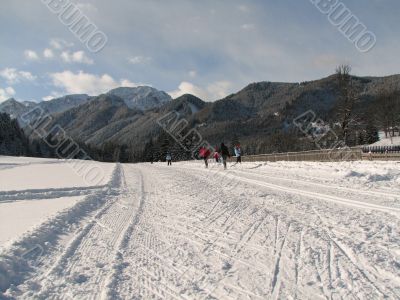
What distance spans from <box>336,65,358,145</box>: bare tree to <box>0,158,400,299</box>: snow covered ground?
27.9 m

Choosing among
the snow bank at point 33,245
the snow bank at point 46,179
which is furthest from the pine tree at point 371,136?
the snow bank at point 33,245

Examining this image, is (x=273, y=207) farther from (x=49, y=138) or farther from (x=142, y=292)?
(x=49, y=138)

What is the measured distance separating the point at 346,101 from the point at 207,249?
3488 cm

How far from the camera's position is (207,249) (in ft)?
17.0

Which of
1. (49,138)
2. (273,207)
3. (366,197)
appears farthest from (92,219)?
(49,138)

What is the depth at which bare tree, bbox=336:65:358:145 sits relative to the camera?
116 feet

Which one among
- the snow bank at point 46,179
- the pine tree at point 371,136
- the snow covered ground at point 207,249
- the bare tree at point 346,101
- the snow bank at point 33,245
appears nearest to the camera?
the snow covered ground at point 207,249

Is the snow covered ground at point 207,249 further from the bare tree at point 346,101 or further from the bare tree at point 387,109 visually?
the bare tree at point 387,109

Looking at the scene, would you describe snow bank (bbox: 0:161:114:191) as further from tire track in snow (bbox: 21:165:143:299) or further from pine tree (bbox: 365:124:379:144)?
pine tree (bbox: 365:124:379:144)

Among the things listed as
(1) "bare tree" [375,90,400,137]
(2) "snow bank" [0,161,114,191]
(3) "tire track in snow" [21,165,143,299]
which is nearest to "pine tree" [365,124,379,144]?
(1) "bare tree" [375,90,400,137]

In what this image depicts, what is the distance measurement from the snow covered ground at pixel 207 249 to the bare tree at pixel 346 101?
27905 millimetres

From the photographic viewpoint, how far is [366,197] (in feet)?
30.5

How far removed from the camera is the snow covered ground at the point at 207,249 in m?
3.85

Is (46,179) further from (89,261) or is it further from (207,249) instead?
(207,249)
